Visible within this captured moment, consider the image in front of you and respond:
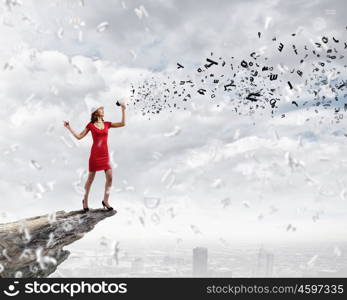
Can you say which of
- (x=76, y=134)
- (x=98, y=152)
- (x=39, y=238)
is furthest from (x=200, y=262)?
(x=76, y=134)

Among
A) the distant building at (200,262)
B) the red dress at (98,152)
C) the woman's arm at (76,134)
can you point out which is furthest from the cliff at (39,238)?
the distant building at (200,262)

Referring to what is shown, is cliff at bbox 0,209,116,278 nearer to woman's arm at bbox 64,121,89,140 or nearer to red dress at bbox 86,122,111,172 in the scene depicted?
red dress at bbox 86,122,111,172

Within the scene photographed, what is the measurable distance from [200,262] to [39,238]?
165367 millimetres

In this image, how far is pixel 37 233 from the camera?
15.9 meters

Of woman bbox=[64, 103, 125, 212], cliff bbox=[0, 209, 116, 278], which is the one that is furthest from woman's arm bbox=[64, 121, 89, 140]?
cliff bbox=[0, 209, 116, 278]

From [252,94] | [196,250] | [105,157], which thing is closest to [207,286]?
[105,157]

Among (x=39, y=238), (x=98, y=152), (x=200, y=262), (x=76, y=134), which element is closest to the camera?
(x=76, y=134)

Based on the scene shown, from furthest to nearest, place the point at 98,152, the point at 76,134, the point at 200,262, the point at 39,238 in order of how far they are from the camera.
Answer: the point at 200,262
the point at 39,238
the point at 98,152
the point at 76,134

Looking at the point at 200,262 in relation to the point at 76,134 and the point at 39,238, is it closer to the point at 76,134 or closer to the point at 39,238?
the point at 39,238

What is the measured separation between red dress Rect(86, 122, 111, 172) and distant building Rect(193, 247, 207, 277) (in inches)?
6021

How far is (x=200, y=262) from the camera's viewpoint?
17475 cm

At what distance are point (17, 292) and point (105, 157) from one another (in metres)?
5.21

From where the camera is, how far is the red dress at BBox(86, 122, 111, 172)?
13.8 m

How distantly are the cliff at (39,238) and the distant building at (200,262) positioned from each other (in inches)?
5908
